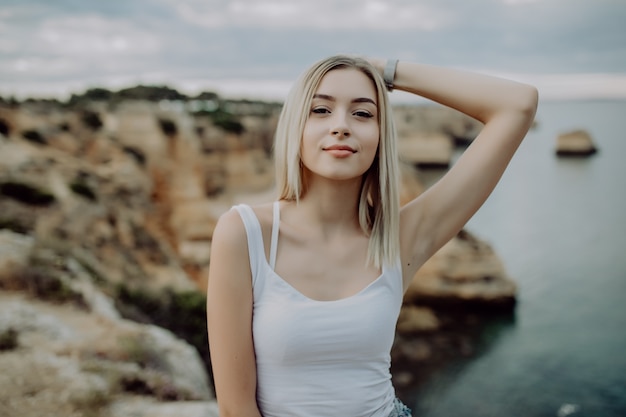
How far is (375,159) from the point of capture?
174 cm

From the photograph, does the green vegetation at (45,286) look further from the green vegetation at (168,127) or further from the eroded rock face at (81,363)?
the green vegetation at (168,127)

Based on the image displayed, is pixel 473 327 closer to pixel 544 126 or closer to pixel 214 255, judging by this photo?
pixel 214 255

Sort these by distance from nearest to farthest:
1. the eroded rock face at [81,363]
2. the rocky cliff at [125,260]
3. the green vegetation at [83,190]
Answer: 1. the eroded rock face at [81,363]
2. the rocky cliff at [125,260]
3. the green vegetation at [83,190]

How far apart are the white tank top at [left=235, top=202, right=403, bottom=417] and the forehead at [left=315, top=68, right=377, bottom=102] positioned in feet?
1.41

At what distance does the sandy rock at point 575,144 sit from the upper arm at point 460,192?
5349 cm

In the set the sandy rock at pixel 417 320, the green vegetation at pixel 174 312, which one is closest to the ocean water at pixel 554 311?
the sandy rock at pixel 417 320

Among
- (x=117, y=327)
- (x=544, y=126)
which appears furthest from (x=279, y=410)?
(x=544, y=126)

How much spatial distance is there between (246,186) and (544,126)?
6901 cm

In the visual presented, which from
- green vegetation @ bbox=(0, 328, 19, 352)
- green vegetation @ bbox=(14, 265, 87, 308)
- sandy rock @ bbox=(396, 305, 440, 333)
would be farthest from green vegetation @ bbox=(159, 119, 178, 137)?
green vegetation @ bbox=(0, 328, 19, 352)

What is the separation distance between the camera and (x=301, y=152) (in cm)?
165

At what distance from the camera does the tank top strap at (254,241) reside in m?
1.49

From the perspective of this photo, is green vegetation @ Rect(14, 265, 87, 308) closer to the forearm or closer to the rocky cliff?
the rocky cliff

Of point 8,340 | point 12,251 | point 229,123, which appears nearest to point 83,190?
point 12,251

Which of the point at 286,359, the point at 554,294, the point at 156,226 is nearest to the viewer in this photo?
the point at 286,359
